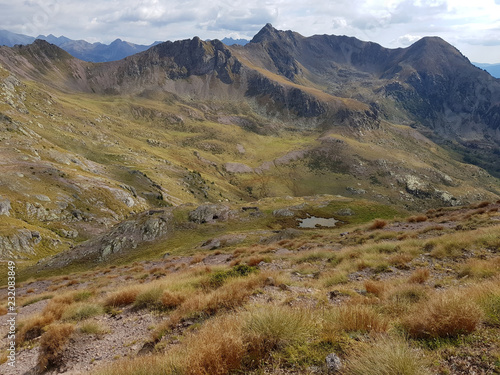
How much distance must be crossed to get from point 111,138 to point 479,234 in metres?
156

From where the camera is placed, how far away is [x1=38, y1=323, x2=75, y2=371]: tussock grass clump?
27.6 feet

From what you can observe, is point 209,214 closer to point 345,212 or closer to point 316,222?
point 316,222

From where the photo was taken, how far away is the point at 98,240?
44.4 metres

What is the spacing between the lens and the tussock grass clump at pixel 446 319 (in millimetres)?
5641

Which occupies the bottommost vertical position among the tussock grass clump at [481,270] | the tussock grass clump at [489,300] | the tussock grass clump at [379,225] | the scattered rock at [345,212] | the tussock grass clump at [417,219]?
the scattered rock at [345,212]

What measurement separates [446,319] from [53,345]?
11.5 m

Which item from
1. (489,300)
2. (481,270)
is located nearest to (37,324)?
(489,300)

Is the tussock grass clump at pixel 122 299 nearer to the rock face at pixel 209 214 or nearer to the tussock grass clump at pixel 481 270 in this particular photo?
the tussock grass clump at pixel 481 270

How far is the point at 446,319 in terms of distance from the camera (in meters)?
5.68

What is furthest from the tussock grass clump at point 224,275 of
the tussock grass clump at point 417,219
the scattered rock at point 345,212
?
the scattered rock at point 345,212

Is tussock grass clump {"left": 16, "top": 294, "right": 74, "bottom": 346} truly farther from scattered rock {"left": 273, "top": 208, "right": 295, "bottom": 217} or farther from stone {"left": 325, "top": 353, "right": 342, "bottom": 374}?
scattered rock {"left": 273, "top": 208, "right": 295, "bottom": 217}

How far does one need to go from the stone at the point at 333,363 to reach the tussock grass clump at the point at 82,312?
10745 mm

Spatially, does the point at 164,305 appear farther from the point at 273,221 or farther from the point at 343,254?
the point at 273,221

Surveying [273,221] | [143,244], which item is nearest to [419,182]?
[273,221]
